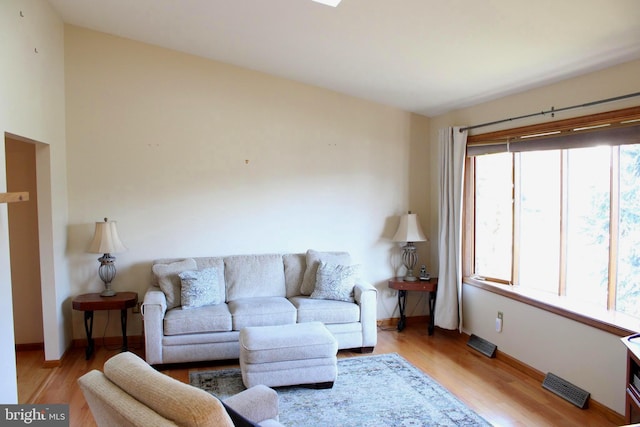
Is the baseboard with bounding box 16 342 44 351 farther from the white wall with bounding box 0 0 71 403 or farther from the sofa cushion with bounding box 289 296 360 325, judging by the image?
the sofa cushion with bounding box 289 296 360 325

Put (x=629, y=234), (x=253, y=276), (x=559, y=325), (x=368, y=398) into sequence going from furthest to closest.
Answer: (x=253, y=276) → (x=559, y=325) → (x=368, y=398) → (x=629, y=234)

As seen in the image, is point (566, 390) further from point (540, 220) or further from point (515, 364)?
point (540, 220)

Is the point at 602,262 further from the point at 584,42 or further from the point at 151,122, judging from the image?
the point at 151,122

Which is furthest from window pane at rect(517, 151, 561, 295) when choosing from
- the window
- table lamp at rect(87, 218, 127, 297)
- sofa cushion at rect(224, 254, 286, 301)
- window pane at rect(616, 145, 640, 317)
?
table lamp at rect(87, 218, 127, 297)

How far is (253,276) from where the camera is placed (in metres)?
4.49

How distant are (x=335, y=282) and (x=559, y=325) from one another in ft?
6.42

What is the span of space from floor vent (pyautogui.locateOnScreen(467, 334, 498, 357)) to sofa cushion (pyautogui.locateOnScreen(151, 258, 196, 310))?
9.44ft

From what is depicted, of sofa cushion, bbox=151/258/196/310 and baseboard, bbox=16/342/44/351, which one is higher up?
sofa cushion, bbox=151/258/196/310

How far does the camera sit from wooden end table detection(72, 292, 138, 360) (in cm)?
400

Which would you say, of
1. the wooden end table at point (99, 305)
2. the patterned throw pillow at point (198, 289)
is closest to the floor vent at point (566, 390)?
the patterned throw pillow at point (198, 289)

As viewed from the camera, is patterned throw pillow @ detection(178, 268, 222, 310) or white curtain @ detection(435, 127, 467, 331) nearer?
patterned throw pillow @ detection(178, 268, 222, 310)

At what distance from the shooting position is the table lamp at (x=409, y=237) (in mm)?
4918

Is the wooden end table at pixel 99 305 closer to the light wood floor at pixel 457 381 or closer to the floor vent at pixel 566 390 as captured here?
the light wood floor at pixel 457 381

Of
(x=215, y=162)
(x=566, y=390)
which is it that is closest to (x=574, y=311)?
(x=566, y=390)
